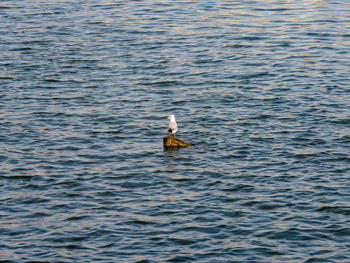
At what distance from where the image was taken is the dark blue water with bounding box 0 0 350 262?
1773 cm

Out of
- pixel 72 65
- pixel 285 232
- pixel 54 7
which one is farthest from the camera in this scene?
pixel 54 7

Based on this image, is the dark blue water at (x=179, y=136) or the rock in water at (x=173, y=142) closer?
the dark blue water at (x=179, y=136)

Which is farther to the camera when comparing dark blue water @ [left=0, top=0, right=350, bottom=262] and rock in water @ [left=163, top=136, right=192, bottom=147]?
rock in water @ [left=163, top=136, right=192, bottom=147]

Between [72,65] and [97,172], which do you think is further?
[72,65]

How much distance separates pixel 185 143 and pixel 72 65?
12400 millimetres

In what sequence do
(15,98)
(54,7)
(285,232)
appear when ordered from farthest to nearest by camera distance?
(54,7)
(15,98)
(285,232)

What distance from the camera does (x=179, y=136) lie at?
25.0 meters

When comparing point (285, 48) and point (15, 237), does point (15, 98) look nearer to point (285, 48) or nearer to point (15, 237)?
point (15, 237)

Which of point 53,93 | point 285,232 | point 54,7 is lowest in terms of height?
point 285,232

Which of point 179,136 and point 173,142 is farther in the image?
point 179,136

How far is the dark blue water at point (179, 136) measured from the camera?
1773cm

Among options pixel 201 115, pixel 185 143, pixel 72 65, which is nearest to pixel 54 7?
pixel 72 65

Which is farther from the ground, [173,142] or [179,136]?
[173,142]

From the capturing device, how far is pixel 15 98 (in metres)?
29.4
